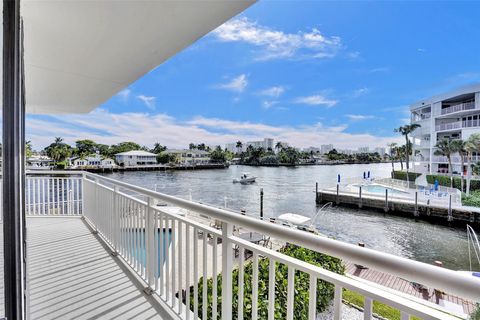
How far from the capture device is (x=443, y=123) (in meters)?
23.1

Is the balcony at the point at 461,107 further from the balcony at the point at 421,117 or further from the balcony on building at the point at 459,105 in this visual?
the balcony at the point at 421,117

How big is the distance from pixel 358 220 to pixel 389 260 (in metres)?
18.5

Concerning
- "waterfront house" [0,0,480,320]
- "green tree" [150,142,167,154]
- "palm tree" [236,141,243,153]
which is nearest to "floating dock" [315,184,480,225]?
"waterfront house" [0,0,480,320]

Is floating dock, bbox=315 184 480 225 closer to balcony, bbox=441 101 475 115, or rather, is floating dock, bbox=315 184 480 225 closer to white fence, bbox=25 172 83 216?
balcony, bbox=441 101 475 115

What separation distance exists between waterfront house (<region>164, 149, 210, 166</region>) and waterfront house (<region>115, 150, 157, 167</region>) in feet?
13.2

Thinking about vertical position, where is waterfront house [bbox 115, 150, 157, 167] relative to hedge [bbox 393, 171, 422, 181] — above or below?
above

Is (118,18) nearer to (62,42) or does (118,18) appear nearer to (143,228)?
(62,42)

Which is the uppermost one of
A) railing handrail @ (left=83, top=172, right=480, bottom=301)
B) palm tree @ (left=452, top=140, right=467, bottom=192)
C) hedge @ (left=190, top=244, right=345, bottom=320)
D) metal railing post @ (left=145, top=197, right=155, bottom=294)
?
palm tree @ (left=452, top=140, right=467, bottom=192)

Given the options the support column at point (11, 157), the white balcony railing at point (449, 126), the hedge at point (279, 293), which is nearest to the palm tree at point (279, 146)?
the white balcony railing at point (449, 126)

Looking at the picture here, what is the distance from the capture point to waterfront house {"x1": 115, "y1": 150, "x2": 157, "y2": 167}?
36.6 meters

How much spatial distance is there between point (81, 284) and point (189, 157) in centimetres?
4447

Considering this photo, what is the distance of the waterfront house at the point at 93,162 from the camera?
3028 centimetres

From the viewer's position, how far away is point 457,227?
1527 cm

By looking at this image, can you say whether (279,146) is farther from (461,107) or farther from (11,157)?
(11,157)
